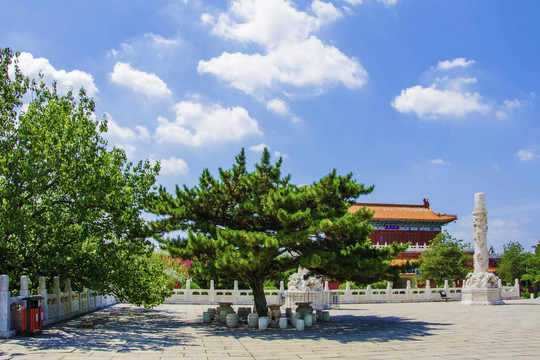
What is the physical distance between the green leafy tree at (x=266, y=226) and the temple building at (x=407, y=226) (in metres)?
24.1

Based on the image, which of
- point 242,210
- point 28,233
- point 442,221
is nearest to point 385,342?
point 242,210

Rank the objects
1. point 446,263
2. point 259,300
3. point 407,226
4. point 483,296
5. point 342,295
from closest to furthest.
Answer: point 259,300
point 483,296
point 342,295
point 446,263
point 407,226

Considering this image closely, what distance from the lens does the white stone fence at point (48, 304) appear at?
10.7 metres

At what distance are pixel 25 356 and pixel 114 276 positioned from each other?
522 cm

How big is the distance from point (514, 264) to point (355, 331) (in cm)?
3002

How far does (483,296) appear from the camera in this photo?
25.7 meters

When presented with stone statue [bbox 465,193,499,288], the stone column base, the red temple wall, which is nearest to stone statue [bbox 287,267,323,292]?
the stone column base

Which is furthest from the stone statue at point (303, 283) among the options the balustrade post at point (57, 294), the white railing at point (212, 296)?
the balustrade post at point (57, 294)

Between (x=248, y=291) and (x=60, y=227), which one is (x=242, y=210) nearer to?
(x=60, y=227)

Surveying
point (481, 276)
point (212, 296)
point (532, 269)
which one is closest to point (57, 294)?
point (212, 296)

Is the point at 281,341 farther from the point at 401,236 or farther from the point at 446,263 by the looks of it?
the point at 401,236

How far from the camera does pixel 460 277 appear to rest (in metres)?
A: 32.4

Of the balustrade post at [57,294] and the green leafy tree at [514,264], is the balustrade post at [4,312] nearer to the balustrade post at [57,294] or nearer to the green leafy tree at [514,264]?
the balustrade post at [57,294]

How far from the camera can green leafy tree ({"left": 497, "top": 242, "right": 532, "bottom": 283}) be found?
37.0 m
